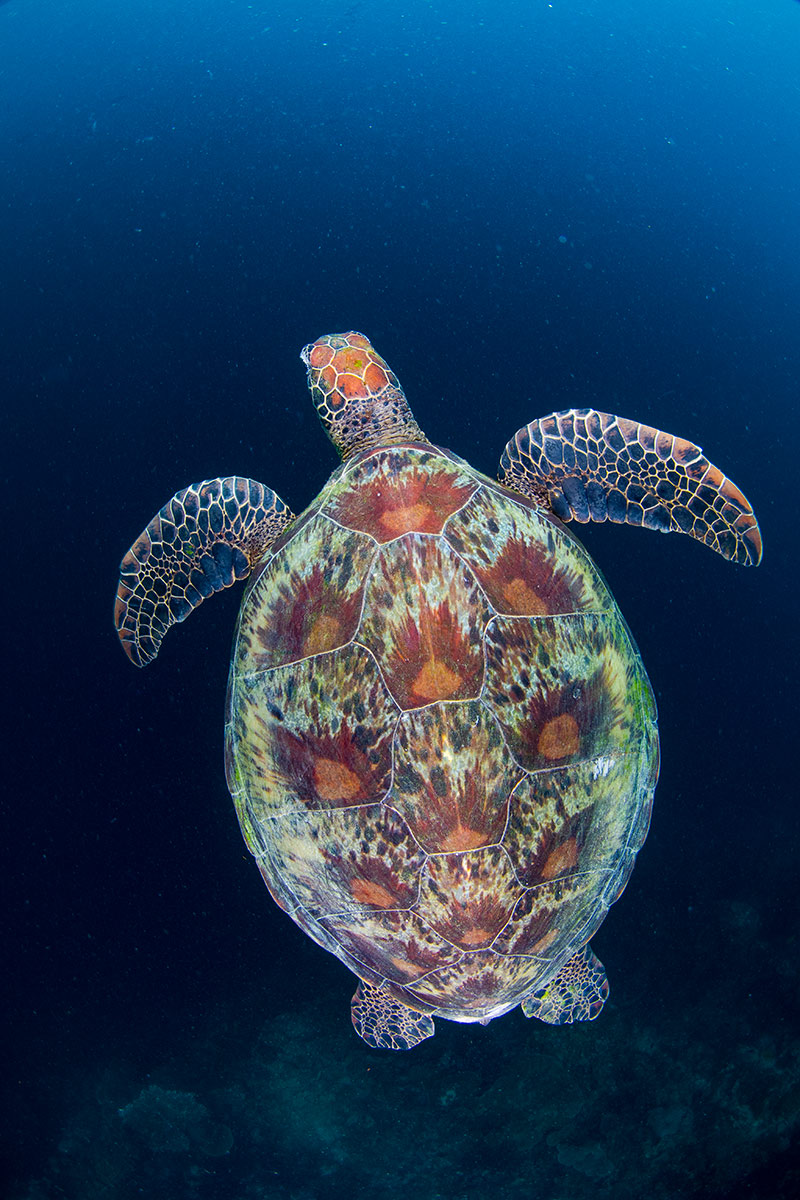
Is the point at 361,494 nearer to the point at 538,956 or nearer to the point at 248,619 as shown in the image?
the point at 248,619

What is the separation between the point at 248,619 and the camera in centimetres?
223

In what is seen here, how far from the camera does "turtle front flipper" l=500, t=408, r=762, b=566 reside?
8.01 feet

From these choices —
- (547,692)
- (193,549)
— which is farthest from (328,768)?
(193,549)

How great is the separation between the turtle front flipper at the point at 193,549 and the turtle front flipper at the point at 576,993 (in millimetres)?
2339

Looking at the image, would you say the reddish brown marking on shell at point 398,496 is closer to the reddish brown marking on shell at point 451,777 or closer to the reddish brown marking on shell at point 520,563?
the reddish brown marking on shell at point 520,563

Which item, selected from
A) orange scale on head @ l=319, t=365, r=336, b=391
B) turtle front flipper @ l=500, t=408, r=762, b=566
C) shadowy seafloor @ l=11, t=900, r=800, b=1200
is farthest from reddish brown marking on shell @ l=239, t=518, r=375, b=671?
shadowy seafloor @ l=11, t=900, r=800, b=1200

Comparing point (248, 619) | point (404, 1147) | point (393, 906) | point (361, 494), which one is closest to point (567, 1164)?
point (404, 1147)

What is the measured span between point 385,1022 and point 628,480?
259cm

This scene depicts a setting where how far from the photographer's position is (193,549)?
8.95 feet

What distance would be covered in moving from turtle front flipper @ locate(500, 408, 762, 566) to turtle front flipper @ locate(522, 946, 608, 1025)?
1.95 metres

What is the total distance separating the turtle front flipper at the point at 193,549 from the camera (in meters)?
2.69

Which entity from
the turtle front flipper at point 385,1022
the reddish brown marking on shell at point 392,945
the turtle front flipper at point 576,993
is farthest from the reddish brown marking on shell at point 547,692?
the turtle front flipper at point 385,1022

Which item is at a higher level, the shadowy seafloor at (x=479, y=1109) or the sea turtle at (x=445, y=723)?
the sea turtle at (x=445, y=723)

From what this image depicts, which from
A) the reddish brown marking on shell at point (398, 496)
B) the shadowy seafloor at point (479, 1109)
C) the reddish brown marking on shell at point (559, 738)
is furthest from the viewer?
the shadowy seafloor at point (479, 1109)
